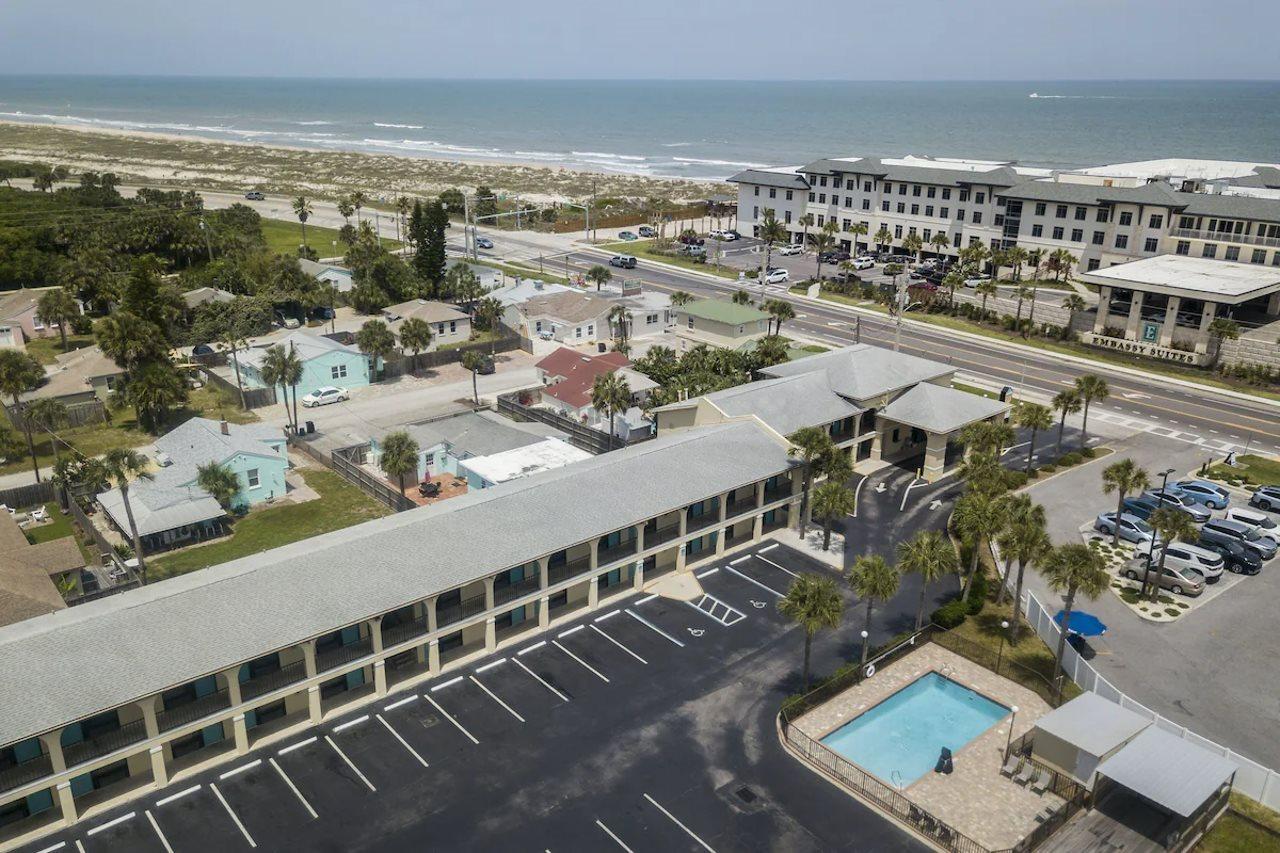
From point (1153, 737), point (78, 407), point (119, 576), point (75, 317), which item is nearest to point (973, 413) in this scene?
point (1153, 737)

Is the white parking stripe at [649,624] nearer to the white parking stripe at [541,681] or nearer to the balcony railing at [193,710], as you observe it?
the white parking stripe at [541,681]

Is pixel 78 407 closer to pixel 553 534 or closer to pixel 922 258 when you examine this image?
pixel 553 534

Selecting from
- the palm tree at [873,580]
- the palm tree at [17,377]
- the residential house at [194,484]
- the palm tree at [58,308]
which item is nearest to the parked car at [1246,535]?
the palm tree at [873,580]

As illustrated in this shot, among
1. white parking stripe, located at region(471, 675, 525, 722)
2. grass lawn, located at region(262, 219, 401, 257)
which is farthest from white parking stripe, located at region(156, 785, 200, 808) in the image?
grass lawn, located at region(262, 219, 401, 257)

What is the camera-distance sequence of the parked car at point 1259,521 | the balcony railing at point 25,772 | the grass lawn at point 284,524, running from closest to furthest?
the balcony railing at point 25,772 → the grass lawn at point 284,524 → the parked car at point 1259,521

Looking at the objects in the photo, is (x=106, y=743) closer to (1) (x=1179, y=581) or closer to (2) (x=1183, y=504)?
(1) (x=1179, y=581)

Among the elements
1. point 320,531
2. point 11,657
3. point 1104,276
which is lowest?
point 320,531
